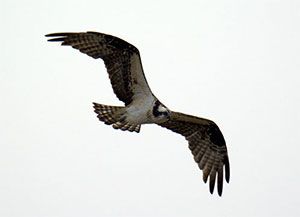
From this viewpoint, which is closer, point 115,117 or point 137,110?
point 137,110

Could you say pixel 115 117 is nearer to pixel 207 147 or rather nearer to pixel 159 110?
pixel 159 110

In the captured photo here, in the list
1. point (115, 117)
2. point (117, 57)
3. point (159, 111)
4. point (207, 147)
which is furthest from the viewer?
point (207, 147)

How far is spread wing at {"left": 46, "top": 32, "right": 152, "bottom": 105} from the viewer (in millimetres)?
13914

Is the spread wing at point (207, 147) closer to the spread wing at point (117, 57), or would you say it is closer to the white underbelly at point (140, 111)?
the white underbelly at point (140, 111)

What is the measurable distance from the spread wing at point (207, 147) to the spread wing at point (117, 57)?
4.83ft

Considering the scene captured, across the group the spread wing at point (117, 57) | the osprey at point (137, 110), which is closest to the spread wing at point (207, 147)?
the osprey at point (137, 110)

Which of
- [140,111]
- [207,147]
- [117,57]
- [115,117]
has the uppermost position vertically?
[117,57]

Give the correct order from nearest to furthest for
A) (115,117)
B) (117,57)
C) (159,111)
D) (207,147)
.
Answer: (117,57) < (159,111) < (115,117) < (207,147)

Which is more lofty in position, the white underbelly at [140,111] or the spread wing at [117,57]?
the spread wing at [117,57]

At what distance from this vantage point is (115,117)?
48.3 ft

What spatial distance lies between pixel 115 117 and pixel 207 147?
232cm

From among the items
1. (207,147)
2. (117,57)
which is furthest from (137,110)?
(207,147)

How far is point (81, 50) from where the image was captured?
13961 mm

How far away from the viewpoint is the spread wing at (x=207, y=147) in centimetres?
1584
